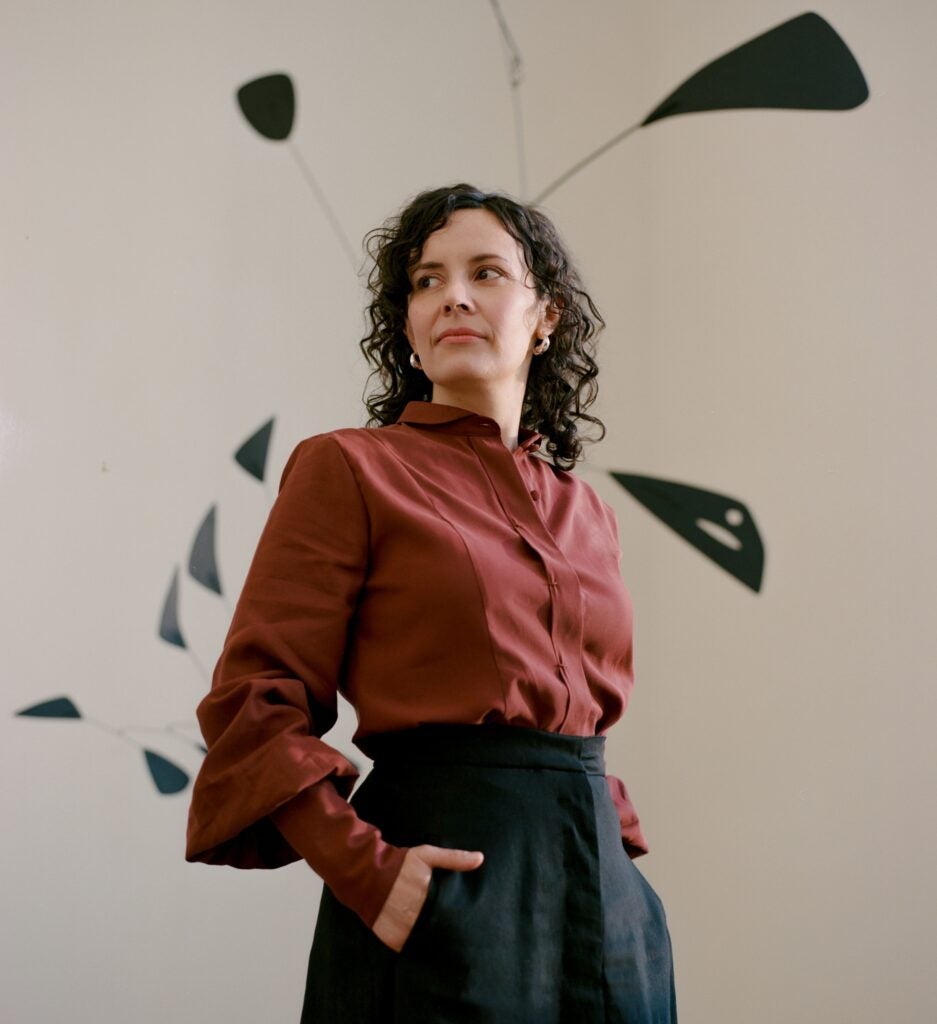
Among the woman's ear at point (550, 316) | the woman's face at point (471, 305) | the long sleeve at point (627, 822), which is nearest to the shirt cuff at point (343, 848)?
the long sleeve at point (627, 822)

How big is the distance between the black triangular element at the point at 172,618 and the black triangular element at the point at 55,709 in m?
0.18

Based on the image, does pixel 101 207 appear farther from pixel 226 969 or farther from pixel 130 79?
pixel 226 969

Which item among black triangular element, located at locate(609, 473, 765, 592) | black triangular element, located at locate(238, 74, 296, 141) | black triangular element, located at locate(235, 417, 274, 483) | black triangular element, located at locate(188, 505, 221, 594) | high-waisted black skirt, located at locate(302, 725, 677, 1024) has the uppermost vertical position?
black triangular element, located at locate(238, 74, 296, 141)

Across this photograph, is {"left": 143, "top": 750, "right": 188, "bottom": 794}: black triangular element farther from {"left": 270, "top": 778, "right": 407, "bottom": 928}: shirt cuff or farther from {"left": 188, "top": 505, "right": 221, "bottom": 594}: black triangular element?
{"left": 270, "top": 778, "right": 407, "bottom": 928}: shirt cuff

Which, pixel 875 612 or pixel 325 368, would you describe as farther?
pixel 325 368

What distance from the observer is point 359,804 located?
1.14 m

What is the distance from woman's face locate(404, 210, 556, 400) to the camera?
1298 millimetres

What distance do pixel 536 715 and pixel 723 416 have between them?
1.19 meters

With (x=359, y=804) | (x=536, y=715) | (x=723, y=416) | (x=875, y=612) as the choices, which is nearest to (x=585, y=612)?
(x=536, y=715)

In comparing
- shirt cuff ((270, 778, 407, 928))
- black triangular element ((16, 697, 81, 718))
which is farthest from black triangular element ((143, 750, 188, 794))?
shirt cuff ((270, 778, 407, 928))

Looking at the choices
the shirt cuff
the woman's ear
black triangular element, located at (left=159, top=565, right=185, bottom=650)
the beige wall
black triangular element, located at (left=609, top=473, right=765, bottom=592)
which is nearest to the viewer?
the shirt cuff

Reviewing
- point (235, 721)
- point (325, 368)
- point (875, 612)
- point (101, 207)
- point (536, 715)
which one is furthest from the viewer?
point (325, 368)

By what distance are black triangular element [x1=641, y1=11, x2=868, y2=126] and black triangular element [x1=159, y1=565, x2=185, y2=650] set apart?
1.32m

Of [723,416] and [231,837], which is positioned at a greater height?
[723,416]
